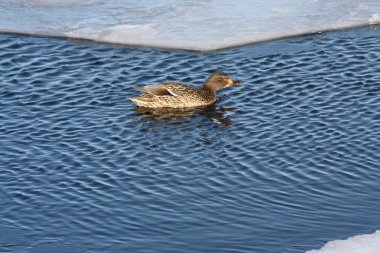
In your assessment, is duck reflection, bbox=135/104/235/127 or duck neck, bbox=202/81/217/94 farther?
duck neck, bbox=202/81/217/94

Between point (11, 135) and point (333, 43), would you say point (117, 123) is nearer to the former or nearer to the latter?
point (11, 135)

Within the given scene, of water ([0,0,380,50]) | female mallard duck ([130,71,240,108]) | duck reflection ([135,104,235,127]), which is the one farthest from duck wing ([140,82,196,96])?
water ([0,0,380,50])

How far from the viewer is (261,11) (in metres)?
16.9

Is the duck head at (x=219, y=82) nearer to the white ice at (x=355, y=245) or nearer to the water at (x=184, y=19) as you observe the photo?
the water at (x=184, y=19)

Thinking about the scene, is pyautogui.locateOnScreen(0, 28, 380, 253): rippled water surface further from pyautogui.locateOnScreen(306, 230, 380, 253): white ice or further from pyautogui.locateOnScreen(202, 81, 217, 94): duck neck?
pyautogui.locateOnScreen(202, 81, 217, 94): duck neck

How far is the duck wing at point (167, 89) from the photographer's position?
13.5m

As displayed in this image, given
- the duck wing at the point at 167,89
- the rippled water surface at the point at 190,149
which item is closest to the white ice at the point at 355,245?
the rippled water surface at the point at 190,149

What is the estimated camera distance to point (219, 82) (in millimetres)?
13711

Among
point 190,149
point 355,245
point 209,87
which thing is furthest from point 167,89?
point 355,245

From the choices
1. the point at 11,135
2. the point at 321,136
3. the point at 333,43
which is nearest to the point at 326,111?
the point at 321,136

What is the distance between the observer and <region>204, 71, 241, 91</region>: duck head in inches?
539

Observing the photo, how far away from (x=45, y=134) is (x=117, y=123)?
1004 millimetres

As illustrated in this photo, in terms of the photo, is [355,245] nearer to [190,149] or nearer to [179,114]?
[190,149]

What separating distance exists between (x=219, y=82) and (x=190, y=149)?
7.32 feet
